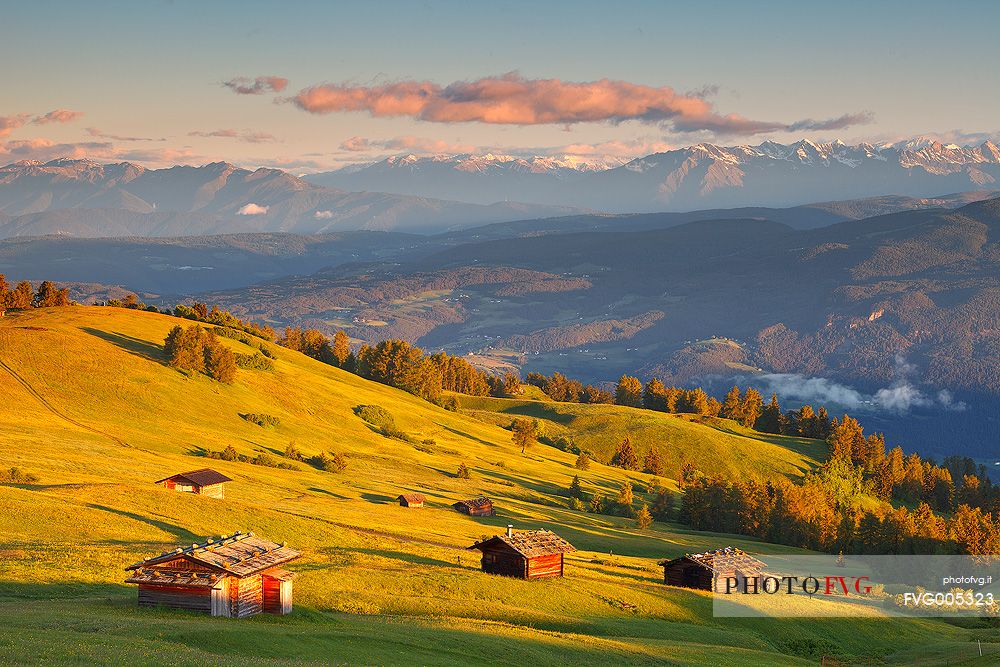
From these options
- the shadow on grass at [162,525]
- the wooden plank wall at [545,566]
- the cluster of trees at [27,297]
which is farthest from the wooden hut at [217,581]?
the cluster of trees at [27,297]

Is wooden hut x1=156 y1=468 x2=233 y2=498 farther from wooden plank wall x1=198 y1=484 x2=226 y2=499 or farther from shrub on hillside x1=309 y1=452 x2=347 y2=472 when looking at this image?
shrub on hillside x1=309 y1=452 x2=347 y2=472

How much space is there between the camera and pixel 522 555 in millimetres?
67938

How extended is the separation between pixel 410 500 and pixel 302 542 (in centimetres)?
2744

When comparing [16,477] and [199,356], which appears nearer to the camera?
[16,477]

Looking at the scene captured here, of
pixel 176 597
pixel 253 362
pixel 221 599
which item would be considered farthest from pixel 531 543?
pixel 253 362

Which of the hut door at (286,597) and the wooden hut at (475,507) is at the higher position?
the hut door at (286,597)

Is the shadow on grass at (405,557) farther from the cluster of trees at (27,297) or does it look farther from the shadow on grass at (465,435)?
the cluster of trees at (27,297)

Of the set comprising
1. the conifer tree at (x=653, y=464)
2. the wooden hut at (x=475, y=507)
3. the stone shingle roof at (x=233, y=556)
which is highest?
the stone shingle roof at (x=233, y=556)

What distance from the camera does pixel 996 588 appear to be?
104 metres

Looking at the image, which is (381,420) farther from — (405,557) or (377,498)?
(405,557)

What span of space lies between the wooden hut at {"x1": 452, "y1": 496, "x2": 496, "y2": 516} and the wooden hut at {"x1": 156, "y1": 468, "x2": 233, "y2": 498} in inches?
994

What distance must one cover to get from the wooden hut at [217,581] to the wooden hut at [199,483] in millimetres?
33718

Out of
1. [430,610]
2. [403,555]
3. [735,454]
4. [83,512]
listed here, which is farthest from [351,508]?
[735,454]

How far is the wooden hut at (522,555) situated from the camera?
68125 mm
